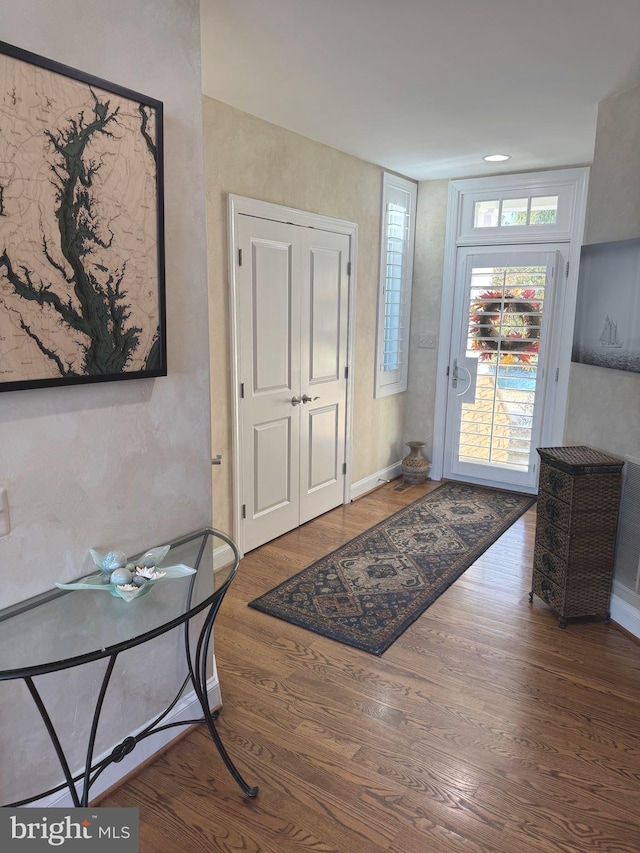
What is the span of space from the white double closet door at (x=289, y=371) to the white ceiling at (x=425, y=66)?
2.36 feet

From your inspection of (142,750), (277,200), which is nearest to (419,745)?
(142,750)

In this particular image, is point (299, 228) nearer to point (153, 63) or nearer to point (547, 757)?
point (153, 63)

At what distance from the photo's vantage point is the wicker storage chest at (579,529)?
2799mm

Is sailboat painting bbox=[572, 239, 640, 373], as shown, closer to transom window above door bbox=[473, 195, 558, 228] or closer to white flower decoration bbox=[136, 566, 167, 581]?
transom window above door bbox=[473, 195, 558, 228]

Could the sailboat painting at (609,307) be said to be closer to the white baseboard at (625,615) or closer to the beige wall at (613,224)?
the beige wall at (613,224)

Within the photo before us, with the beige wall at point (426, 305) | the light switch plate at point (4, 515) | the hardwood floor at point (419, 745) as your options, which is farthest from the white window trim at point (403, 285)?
the light switch plate at point (4, 515)

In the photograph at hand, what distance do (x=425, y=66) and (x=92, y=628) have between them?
2563 millimetres

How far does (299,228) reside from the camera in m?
3.71

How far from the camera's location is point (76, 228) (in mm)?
1557

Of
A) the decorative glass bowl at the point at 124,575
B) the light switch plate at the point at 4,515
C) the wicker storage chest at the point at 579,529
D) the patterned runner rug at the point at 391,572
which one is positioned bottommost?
the patterned runner rug at the point at 391,572

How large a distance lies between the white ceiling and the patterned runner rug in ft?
8.35

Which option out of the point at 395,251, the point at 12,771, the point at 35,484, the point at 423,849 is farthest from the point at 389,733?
the point at 395,251

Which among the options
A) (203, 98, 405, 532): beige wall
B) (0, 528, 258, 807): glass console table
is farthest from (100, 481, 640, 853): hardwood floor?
(203, 98, 405, 532): beige wall

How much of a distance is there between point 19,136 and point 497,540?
3516mm
